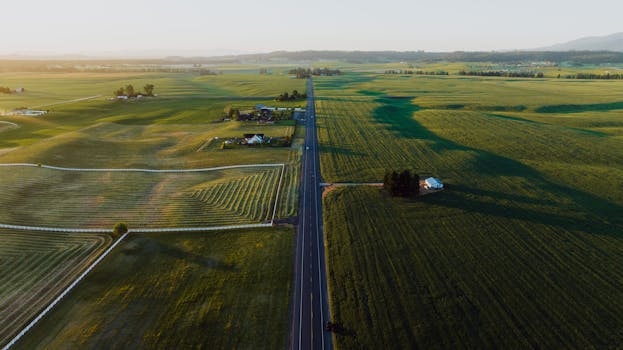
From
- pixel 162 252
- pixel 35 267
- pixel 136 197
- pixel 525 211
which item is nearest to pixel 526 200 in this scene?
pixel 525 211

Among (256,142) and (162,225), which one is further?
(256,142)

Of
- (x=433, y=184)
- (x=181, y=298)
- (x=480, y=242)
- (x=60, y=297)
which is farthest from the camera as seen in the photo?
(x=433, y=184)

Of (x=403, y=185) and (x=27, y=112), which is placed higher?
(x=27, y=112)

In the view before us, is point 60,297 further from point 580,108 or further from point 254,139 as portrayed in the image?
point 580,108

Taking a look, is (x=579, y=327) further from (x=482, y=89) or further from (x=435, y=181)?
(x=482, y=89)

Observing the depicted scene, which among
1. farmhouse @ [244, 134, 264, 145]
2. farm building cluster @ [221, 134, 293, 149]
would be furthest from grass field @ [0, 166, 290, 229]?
farmhouse @ [244, 134, 264, 145]

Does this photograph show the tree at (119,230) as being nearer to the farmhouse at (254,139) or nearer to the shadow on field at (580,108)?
the farmhouse at (254,139)

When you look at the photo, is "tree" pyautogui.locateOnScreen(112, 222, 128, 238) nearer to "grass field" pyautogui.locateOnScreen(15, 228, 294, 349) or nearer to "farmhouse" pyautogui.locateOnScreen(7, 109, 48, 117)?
"grass field" pyautogui.locateOnScreen(15, 228, 294, 349)
